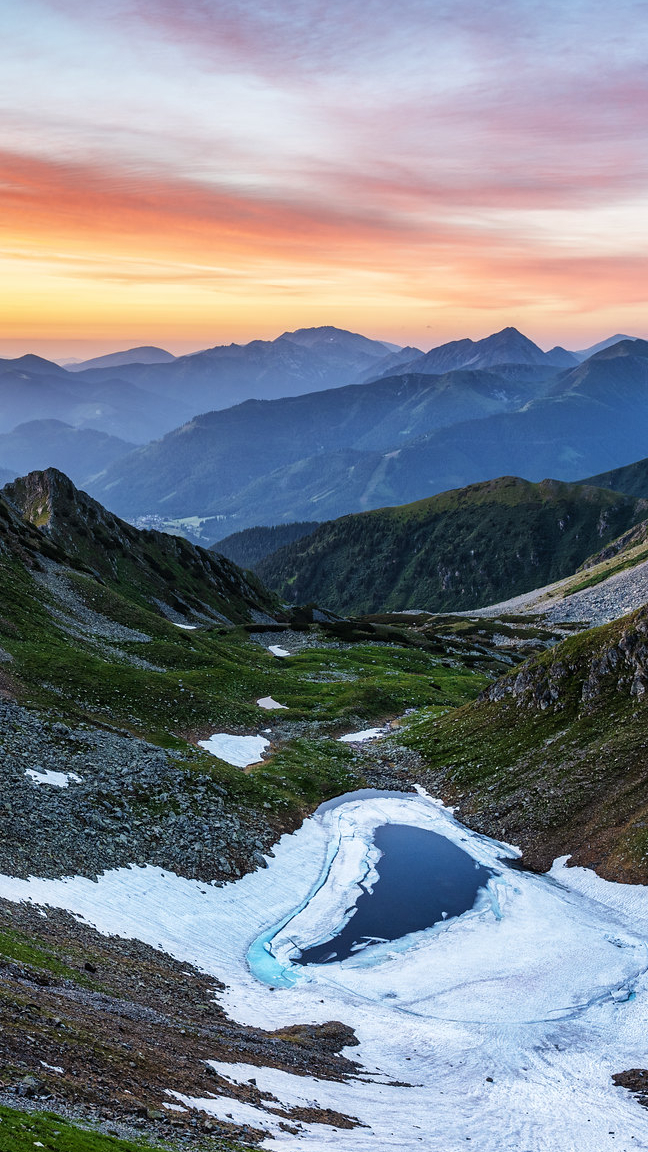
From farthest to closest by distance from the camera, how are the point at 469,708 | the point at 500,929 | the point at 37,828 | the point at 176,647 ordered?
1. the point at 176,647
2. the point at 469,708
3. the point at 500,929
4. the point at 37,828

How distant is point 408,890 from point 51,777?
27.4 metres

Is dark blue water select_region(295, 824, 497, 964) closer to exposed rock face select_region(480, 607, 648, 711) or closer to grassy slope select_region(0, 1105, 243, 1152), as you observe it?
exposed rock face select_region(480, 607, 648, 711)

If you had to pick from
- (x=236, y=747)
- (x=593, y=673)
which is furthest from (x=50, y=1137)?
(x=236, y=747)

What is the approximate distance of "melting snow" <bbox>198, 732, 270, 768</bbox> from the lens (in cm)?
7844

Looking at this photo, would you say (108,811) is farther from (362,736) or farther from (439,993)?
(362,736)

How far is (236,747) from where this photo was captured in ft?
270

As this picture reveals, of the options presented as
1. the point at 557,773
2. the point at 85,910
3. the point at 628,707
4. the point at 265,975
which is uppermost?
the point at 628,707

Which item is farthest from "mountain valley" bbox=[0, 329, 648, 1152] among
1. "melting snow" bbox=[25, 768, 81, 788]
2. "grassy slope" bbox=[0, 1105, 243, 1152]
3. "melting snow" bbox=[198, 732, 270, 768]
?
"melting snow" bbox=[198, 732, 270, 768]

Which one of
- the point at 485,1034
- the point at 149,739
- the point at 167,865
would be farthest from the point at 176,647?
the point at 485,1034

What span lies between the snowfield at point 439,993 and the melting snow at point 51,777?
8108 millimetres

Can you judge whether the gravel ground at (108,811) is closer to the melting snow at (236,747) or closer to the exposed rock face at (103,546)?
the melting snow at (236,747)

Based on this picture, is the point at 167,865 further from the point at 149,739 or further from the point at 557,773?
the point at 557,773

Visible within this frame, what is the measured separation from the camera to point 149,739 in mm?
69438

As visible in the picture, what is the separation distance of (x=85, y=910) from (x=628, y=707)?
1890 inches
